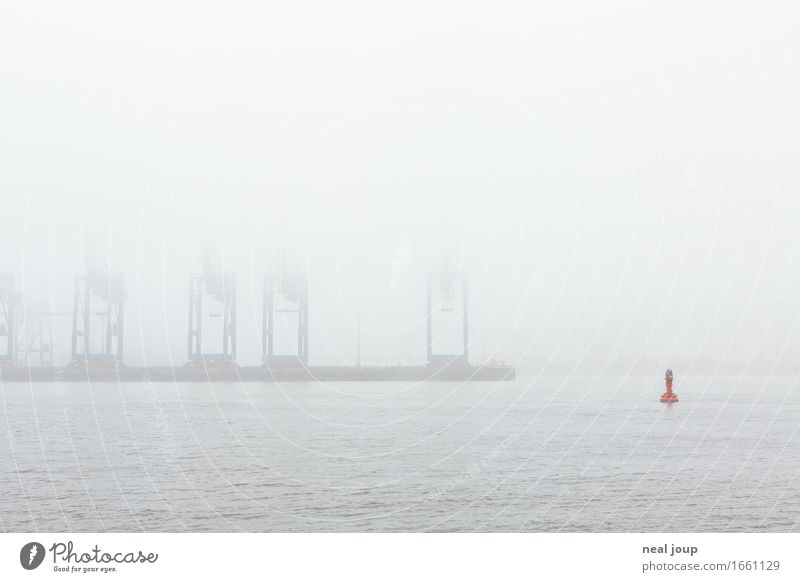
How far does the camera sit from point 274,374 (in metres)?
149

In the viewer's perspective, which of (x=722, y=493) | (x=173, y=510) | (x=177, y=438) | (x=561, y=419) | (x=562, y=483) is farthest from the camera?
(x=561, y=419)

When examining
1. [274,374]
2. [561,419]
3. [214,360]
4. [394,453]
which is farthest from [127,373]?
[394,453]

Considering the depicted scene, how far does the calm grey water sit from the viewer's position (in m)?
19.6

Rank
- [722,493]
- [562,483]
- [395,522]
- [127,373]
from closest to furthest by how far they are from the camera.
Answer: [395,522], [722,493], [562,483], [127,373]

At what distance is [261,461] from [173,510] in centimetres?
928

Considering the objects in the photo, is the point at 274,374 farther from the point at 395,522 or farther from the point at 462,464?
the point at 395,522

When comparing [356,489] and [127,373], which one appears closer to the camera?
[356,489]

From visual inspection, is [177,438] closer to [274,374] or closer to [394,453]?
[394,453]

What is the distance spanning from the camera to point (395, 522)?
63.4ft

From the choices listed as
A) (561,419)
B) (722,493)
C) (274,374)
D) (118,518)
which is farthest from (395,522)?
(274,374)

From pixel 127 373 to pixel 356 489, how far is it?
129822mm

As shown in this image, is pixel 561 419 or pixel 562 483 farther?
pixel 561 419

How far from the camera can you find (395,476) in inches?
1026

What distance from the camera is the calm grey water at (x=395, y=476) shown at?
19.6 m
